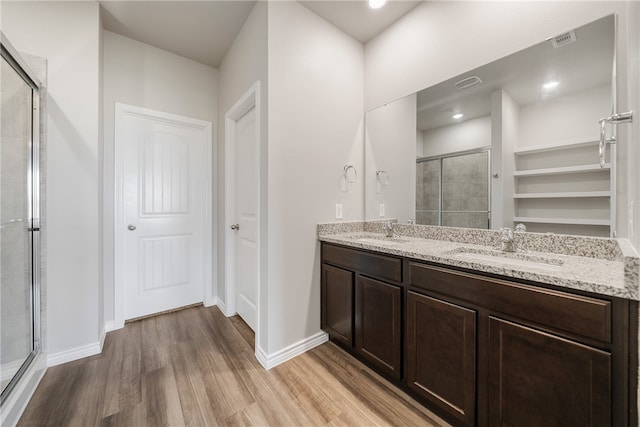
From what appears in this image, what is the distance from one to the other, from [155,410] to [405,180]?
7.50 feet

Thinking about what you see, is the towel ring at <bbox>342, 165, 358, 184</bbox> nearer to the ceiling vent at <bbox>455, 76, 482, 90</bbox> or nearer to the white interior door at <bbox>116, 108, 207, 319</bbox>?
the ceiling vent at <bbox>455, 76, 482, 90</bbox>

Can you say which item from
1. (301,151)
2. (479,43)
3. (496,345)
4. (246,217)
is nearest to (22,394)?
(246,217)

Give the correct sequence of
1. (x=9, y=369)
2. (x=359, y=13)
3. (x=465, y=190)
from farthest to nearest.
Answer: (x=359, y=13) → (x=465, y=190) → (x=9, y=369)

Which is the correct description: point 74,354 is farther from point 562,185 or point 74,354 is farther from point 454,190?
point 562,185

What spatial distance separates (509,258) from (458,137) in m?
0.92

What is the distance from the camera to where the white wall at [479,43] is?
1112mm

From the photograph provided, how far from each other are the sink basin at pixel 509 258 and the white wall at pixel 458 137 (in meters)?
0.72

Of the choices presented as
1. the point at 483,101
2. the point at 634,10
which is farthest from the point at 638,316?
the point at 483,101

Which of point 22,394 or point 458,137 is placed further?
point 458,137

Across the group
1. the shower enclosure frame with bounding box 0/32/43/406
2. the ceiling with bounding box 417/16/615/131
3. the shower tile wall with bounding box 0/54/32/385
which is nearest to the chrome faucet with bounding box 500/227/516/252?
the ceiling with bounding box 417/16/615/131

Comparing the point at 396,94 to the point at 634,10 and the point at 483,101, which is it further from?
the point at 634,10

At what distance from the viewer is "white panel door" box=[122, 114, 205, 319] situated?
2.45 m

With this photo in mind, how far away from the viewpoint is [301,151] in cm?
193

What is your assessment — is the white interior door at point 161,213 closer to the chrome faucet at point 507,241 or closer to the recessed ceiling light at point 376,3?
the recessed ceiling light at point 376,3
